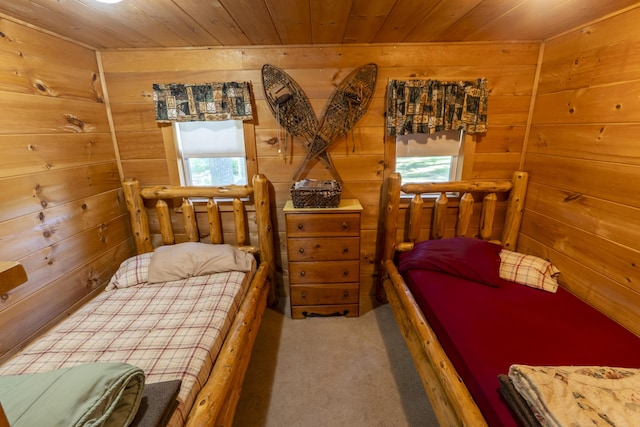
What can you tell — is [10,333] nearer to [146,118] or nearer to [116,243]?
[116,243]

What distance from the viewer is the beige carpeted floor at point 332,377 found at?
1.53 meters

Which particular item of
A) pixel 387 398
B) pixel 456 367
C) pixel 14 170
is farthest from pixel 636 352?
pixel 14 170

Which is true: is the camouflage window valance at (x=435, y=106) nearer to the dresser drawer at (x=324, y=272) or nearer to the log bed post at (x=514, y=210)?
the log bed post at (x=514, y=210)

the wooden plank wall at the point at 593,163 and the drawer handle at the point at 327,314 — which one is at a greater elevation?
the wooden plank wall at the point at 593,163

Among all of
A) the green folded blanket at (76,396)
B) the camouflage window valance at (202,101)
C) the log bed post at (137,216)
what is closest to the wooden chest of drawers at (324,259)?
the camouflage window valance at (202,101)

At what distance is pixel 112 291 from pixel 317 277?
133cm

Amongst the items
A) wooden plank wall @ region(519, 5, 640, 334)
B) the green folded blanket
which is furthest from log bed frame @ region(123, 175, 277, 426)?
wooden plank wall @ region(519, 5, 640, 334)

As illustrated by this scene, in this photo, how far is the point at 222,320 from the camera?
151 cm

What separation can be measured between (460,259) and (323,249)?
0.91m

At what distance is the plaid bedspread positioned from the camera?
1194mm

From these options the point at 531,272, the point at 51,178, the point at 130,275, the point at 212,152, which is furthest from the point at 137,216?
the point at 531,272

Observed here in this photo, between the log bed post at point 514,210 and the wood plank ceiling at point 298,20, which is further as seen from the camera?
the log bed post at point 514,210

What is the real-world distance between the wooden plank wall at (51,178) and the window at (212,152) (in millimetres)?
504

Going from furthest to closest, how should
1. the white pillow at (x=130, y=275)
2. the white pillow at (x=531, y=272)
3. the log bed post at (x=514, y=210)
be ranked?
1. the log bed post at (x=514, y=210)
2. the white pillow at (x=130, y=275)
3. the white pillow at (x=531, y=272)
